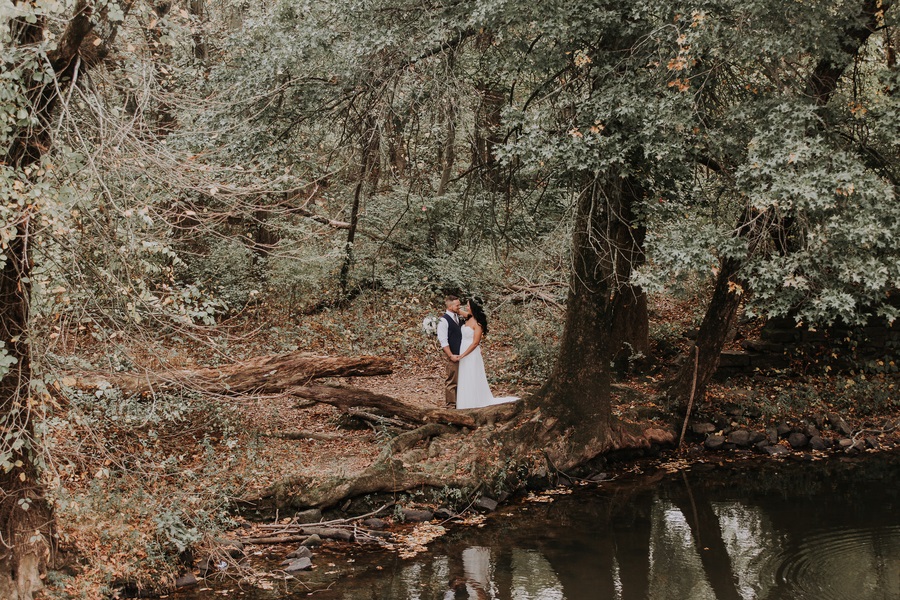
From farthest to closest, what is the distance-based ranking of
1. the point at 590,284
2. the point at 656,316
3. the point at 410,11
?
the point at 656,316 < the point at 590,284 < the point at 410,11

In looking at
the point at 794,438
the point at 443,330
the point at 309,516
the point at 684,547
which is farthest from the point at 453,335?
the point at 794,438

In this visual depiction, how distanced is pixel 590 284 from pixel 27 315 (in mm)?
6961

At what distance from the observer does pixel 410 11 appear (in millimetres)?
9969

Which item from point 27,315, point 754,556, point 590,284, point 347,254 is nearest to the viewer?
point 27,315

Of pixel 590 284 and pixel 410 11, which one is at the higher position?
pixel 410 11

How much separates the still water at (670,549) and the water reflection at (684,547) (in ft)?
0.06

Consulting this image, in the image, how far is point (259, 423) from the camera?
11.8 metres

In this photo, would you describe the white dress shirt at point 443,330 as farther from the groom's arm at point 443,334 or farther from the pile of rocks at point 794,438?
the pile of rocks at point 794,438

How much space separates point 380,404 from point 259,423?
1969 millimetres

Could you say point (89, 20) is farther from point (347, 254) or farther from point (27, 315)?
point (347, 254)

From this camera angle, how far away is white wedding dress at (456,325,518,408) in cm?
1145

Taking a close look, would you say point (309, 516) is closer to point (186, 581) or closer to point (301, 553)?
point (301, 553)

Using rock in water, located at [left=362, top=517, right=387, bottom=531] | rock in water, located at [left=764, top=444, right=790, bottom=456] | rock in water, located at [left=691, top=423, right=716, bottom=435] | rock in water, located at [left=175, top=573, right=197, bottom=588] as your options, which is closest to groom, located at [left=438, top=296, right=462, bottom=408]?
rock in water, located at [left=362, top=517, right=387, bottom=531]

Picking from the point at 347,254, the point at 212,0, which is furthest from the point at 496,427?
the point at 212,0
